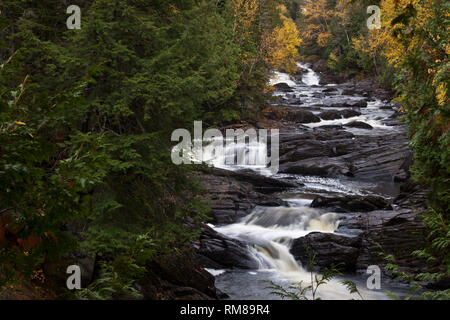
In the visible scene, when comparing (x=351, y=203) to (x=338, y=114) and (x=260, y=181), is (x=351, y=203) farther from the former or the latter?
(x=338, y=114)

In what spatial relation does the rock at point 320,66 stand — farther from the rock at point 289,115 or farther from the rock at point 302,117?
the rock at point 289,115

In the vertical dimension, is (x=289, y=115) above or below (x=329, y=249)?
above

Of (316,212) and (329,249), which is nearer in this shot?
(329,249)

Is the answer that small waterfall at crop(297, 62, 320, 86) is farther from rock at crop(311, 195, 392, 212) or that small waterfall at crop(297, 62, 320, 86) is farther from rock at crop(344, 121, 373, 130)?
rock at crop(311, 195, 392, 212)

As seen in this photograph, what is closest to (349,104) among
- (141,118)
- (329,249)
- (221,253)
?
(329,249)

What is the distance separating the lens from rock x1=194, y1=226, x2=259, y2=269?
37.9 feet

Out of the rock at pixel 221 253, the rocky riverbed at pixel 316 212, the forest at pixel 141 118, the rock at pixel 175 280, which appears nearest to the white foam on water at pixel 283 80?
the rocky riverbed at pixel 316 212

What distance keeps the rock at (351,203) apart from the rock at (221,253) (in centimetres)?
444

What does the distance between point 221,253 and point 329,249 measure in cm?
306

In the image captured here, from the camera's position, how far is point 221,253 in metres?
11.7

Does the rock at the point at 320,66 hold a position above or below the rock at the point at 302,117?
above

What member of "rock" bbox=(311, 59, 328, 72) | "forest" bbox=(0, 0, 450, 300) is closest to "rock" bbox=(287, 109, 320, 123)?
"forest" bbox=(0, 0, 450, 300)

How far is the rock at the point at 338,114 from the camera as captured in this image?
1266 inches
